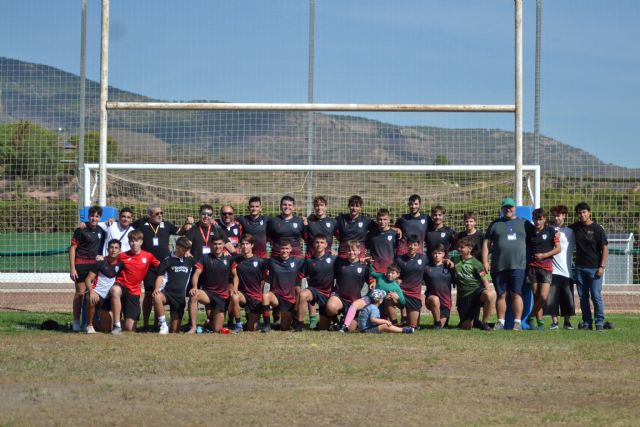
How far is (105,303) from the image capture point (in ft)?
40.4

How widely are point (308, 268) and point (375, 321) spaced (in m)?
1.29

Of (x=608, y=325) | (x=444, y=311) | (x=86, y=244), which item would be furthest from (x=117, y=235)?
(x=608, y=325)

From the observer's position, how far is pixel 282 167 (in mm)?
15438

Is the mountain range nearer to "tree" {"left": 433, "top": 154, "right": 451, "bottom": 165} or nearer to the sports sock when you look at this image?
"tree" {"left": 433, "top": 154, "right": 451, "bottom": 165}

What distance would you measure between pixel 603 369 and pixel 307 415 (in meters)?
3.69

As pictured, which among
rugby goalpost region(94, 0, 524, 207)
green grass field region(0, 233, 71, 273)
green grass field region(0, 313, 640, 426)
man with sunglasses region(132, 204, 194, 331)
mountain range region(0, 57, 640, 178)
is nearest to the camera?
green grass field region(0, 313, 640, 426)

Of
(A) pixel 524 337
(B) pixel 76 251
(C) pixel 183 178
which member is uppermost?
(C) pixel 183 178

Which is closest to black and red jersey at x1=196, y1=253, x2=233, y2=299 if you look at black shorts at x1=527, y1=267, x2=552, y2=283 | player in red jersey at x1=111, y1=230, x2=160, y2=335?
player in red jersey at x1=111, y1=230, x2=160, y2=335

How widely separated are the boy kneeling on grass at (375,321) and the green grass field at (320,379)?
52 cm

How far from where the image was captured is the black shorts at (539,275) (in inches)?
517

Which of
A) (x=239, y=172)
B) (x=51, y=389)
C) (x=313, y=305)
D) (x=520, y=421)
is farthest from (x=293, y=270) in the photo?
(x=520, y=421)

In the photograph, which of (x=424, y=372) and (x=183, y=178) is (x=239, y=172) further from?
(x=424, y=372)

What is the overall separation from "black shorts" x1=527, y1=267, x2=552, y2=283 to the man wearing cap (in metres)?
0.19

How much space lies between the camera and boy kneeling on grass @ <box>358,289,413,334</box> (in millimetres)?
12250
